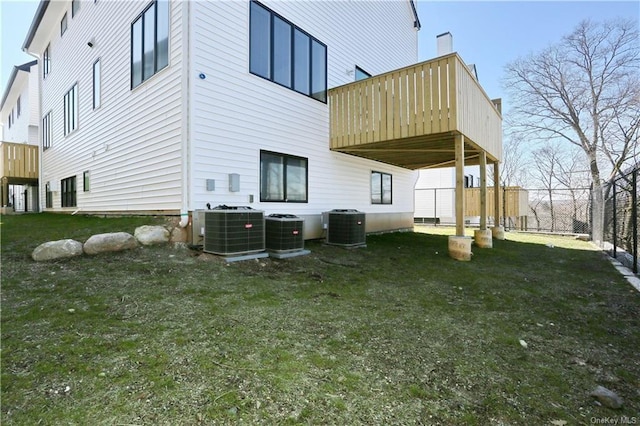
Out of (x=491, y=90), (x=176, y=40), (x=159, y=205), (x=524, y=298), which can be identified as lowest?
(x=524, y=298)

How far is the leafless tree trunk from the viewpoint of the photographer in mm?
13672

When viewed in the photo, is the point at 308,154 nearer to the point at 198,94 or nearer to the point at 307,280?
the point at 198,94

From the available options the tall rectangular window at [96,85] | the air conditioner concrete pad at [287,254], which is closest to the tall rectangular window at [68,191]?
the tall rectangular window at [96,85]

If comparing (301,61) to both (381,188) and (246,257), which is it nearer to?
(381,188)

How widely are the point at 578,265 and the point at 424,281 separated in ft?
12.5

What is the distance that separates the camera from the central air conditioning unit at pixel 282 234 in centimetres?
562

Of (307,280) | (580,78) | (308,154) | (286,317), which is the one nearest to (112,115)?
(308,154)

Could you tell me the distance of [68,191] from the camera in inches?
450

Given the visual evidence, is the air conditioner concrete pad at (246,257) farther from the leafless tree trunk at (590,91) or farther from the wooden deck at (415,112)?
the leafless tree trunk at (590,91)

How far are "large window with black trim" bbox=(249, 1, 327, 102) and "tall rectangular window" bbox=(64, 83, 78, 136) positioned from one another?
779 centimetres

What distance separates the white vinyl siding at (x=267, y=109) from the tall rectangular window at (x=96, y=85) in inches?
211

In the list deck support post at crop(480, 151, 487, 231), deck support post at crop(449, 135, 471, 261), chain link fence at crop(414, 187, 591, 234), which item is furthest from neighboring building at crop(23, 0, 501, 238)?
chain link fence at crop(414, 187, 591, 234)

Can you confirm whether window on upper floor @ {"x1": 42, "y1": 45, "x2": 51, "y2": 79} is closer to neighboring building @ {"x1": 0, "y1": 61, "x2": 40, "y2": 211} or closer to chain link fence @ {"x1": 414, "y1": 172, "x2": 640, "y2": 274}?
neighboring building @ {"x1": 0, "y1": 61, "x2": 40, "y2": 211}

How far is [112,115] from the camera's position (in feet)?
26.9
